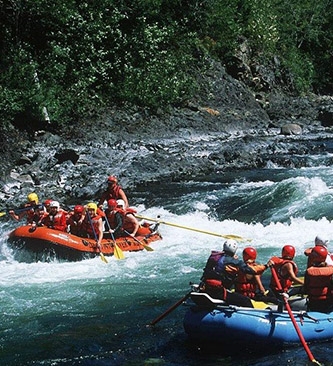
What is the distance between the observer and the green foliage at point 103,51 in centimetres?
2050

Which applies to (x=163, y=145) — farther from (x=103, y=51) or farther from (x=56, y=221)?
(x=56, y=221)

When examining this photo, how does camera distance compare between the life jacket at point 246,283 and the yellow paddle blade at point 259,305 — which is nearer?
the yellow paddle blade at point 259,305

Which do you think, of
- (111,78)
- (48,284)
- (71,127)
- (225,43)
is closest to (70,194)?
(71,127)

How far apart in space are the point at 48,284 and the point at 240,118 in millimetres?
16698

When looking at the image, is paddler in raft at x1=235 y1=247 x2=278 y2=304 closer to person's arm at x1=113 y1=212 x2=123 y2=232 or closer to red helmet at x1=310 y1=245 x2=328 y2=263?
red helmet at x1=310 y1=245 x2=328 y2=263

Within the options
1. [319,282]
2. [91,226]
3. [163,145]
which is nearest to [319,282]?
[319,282]

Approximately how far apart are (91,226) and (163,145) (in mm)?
9209

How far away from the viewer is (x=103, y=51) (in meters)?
23.4

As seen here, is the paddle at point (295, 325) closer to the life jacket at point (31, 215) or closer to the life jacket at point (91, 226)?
the life jacket at point (91, 226)

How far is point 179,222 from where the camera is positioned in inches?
550

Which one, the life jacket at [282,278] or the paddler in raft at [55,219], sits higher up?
the paddler in raft at [55,219]

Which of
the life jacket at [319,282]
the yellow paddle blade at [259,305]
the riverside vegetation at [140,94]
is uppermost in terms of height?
the riverside vegetation at [140,94]

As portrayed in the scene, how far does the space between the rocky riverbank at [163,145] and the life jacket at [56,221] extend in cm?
373

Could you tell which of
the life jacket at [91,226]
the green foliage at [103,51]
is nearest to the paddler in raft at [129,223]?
the life jacket at [91,226]
